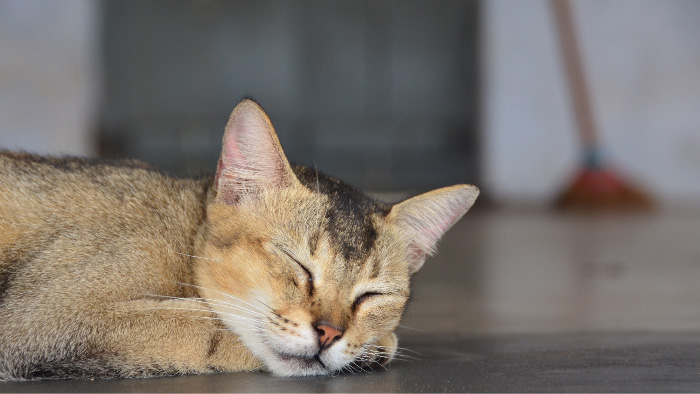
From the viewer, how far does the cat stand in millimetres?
2094

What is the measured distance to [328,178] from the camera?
8.64ft

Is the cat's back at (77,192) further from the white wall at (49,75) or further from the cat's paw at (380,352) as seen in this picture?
the white wall at (49,75)

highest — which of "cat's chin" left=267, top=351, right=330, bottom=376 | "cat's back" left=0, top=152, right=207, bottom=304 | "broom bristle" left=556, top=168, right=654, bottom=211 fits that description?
"broom bristle" left=556, top=168, right=654, bottom=211

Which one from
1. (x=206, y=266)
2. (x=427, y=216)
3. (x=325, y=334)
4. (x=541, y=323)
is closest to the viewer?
(x=325, y=334)

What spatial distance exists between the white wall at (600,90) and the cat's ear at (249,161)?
6742mm

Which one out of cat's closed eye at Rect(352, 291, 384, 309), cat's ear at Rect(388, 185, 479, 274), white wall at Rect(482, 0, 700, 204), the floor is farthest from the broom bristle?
cat's closed eye at Rect(352, 291, 384, 309)

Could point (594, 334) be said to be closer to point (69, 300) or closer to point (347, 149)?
point (69, 300)

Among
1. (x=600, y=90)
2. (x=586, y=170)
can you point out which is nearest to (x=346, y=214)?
(x=586, y=170)

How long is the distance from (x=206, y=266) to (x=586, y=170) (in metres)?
6.65

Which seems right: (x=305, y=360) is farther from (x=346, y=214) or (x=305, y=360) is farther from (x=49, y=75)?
(x=49, y=75)

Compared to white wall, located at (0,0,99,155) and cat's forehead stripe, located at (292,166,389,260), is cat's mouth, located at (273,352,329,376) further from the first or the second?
white wall, located at (0,0,99,155)

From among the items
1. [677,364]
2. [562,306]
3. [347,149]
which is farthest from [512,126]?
[677,364]

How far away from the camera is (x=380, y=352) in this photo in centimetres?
227

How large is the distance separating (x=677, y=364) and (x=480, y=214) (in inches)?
239
